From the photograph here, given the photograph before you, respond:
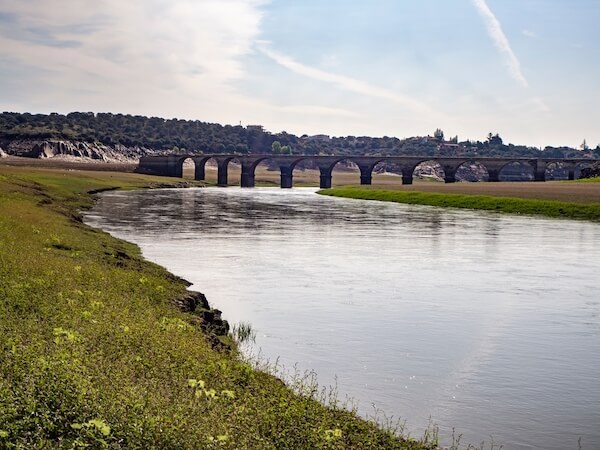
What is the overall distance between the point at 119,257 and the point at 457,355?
18015 millimetres

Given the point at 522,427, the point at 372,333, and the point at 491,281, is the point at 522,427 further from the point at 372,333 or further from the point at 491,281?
the point at 491,281

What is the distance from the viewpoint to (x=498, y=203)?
3590 inches

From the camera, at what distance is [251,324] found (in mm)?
23938

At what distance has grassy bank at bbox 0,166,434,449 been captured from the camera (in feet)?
37.5

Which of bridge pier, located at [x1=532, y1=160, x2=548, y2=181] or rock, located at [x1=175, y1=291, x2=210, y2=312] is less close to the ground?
bridge pier, located at [x1=532, y1=160, x2=548, y2=181]

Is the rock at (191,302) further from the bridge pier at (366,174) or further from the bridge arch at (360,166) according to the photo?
the bridge pier at (366,174)

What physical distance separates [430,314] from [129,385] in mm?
15155

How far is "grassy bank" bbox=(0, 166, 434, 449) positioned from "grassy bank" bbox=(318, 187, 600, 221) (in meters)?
63.4

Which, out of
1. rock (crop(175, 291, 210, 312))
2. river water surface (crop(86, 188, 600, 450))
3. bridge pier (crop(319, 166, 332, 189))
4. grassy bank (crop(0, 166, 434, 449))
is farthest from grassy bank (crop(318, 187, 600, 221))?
bridge pier (crop(319, 166, 332, 189))

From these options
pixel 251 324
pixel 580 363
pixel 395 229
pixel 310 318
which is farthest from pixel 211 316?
pixel 395 229

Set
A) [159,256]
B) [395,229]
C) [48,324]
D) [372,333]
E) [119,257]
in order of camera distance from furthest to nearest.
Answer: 1. [395,229]
2. [159,256]
3. [119,257]
4. [372,333]
5. [48,324]

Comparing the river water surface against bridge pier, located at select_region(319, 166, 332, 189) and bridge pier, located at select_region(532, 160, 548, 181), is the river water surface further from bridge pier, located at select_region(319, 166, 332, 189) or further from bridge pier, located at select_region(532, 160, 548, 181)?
bridge pier, located at select_region(319, 166, 332, 189)

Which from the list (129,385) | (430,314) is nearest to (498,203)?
(430,314)

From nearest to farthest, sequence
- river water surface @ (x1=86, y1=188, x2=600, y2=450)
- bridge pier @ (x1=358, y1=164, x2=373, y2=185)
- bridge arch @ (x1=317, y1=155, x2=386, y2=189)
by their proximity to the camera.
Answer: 1. river water surface @ (x1=86, y1=188, x2=600, y2=450)
2. bridge arch @ (x1=317, y1=155, x2=386, y2=189)
3. bridge pier @ (x1=358, y1=164, x2=373, y2=185)
